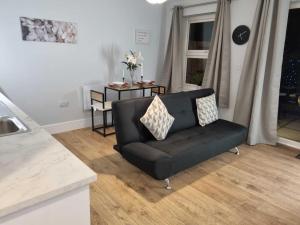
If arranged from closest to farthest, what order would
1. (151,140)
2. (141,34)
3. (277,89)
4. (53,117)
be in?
(151,140) < (277,89) < (53,117) < (141,34)

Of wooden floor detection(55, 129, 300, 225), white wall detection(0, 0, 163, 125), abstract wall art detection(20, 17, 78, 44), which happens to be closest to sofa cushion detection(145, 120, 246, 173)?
wooden floor detection(55, 129, 300, 225)

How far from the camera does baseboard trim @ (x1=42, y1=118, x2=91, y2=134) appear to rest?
11.9 feet

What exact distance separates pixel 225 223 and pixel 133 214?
2.49ft

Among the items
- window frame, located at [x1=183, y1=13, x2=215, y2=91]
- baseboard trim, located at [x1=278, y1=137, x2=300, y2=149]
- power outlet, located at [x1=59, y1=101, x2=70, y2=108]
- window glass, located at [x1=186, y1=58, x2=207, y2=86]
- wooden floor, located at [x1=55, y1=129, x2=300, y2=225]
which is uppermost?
window frame, located at [x1=183, y1=13, x2=215, y2=91]

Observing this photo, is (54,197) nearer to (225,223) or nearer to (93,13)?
(225,223)

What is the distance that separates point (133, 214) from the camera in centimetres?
191

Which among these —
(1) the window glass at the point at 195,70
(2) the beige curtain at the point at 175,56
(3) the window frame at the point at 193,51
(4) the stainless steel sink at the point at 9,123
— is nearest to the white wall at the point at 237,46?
(3) the window frame at the point at 193,51

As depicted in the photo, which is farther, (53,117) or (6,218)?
(53,117)

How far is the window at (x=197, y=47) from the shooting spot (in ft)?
13.5

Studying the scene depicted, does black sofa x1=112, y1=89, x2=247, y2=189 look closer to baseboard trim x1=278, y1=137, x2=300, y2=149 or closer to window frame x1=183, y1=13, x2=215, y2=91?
baseboard trim x1=278, y1=137, x2=300, y2=149

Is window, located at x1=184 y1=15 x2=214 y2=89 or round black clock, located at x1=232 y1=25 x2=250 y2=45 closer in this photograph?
round black clock, located at x1=232 y1=25 x2=250 y2=45

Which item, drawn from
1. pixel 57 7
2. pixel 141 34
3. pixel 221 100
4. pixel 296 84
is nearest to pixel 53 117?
pixel 57 7

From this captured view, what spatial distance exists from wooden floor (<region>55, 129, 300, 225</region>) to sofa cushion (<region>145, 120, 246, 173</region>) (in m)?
0.24

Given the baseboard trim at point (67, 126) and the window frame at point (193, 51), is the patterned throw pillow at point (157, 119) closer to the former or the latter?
the baseboard trim at point (67, 126)
